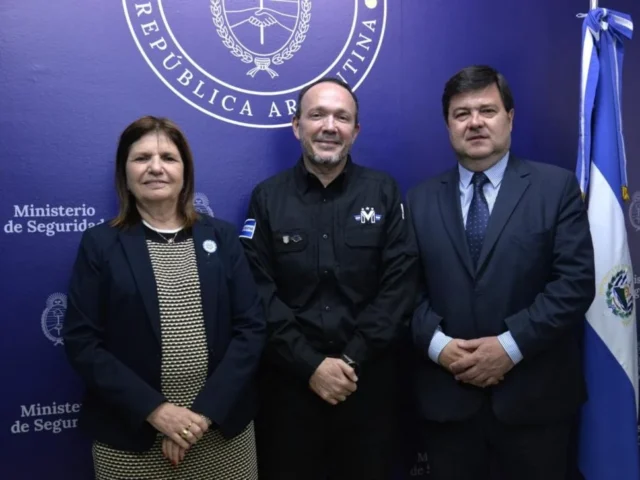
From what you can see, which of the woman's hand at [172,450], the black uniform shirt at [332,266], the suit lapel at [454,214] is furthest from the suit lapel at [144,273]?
the suit lapel at [454,214]

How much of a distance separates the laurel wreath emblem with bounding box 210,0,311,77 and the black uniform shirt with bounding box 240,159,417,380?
56cm

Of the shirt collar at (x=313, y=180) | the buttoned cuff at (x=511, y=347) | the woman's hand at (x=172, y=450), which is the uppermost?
the shirt collar at (x=313, y=180)

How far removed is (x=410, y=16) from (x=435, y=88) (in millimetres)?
330

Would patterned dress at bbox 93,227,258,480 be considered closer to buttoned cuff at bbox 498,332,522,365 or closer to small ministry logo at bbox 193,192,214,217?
small ministry logo at bbox 193,192,214,217

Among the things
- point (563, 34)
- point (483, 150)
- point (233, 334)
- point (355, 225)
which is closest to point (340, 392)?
point (233, 334)

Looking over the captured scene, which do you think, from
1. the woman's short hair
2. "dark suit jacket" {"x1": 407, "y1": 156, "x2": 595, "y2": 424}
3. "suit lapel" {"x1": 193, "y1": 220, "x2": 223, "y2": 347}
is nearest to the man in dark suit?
"dark suit jacket" {"x1": 407, "y1": 156, "x2": 595, "y2": 424}

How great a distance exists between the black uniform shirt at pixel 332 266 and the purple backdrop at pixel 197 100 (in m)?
0.34

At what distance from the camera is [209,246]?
193cm

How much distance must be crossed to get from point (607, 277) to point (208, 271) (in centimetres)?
161

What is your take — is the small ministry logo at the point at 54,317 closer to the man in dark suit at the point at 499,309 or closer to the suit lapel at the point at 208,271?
the suit lapel at the point at 208,271

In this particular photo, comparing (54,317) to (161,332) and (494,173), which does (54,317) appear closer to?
(161,332)

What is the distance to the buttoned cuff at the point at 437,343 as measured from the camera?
6.63 ft

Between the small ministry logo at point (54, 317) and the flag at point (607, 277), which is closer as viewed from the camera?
the small ministry logo at point (54, 317)

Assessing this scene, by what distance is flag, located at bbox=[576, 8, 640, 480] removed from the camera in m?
2.42
